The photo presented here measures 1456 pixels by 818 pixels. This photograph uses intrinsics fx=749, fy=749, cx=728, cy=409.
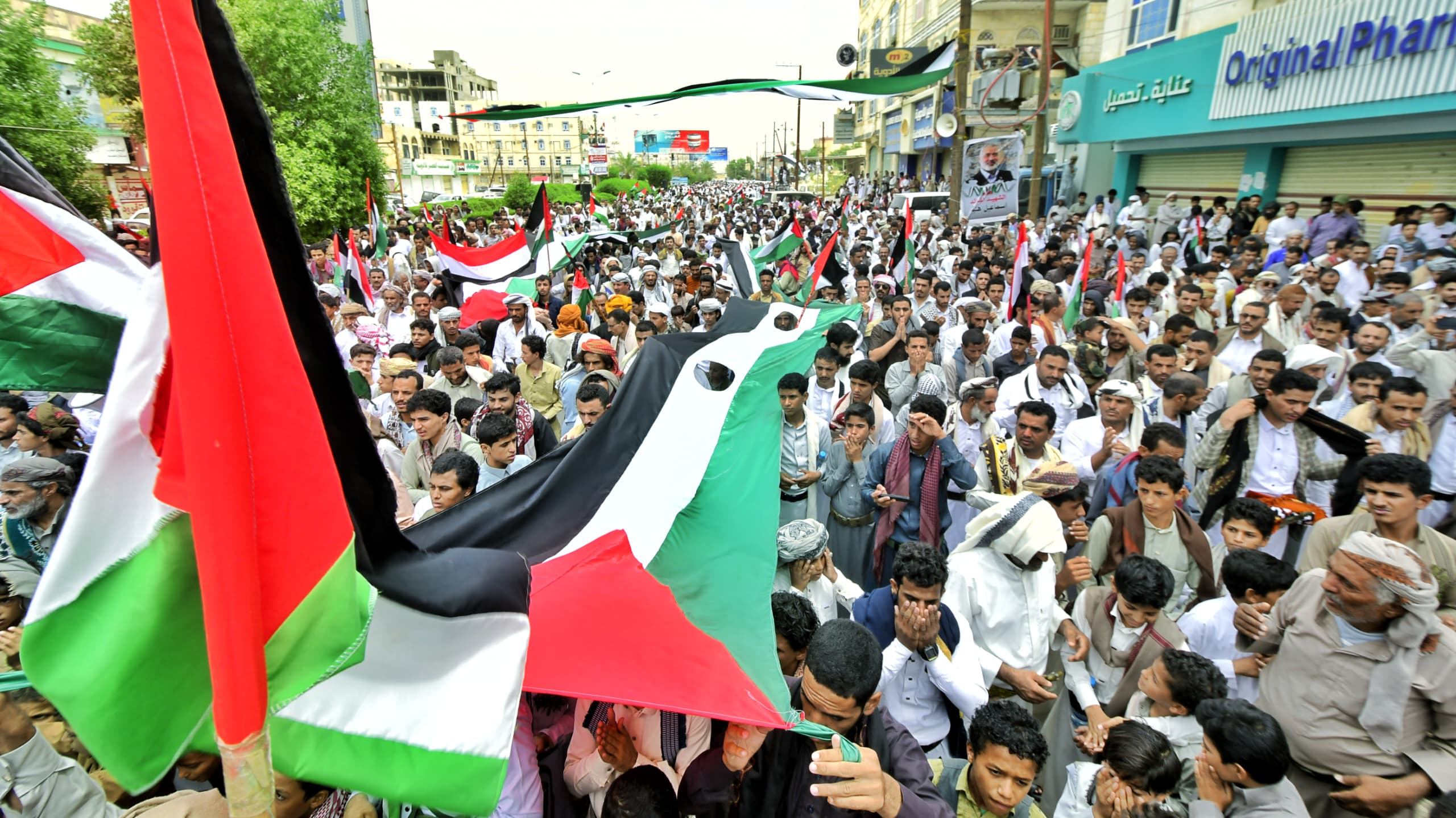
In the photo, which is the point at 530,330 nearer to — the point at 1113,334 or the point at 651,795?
the point at 1113,334

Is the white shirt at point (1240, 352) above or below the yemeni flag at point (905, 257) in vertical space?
below

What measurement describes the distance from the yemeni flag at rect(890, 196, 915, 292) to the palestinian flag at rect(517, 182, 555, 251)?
499 cm

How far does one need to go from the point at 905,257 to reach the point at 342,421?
9.84 meters

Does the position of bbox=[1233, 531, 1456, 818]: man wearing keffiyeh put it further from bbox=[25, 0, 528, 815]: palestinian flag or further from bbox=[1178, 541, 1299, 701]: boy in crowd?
bbox=[25, 0, 528, 815]: palestinian flag

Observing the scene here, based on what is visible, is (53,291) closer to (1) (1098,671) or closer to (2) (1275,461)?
(1) (1098,671)

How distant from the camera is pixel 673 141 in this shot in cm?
9894

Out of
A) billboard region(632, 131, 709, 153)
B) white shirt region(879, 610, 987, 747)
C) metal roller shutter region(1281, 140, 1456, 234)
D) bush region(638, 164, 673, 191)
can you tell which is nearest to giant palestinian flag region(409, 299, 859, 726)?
white shirt region(879, 610, 987, 747)

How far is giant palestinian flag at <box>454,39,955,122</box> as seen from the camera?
3.81 meters

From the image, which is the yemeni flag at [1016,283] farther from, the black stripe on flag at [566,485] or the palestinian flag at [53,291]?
the palestinian flag at [53,291]

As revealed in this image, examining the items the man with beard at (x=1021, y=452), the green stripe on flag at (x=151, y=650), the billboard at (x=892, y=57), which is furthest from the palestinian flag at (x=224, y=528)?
the billboard at (x=892, y=57)

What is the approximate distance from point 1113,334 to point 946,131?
8.74 metres

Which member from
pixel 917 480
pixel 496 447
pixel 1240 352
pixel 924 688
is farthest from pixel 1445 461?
pixel 496 447

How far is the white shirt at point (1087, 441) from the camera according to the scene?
4.81m

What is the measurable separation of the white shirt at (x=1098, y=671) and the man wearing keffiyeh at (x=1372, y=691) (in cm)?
58
